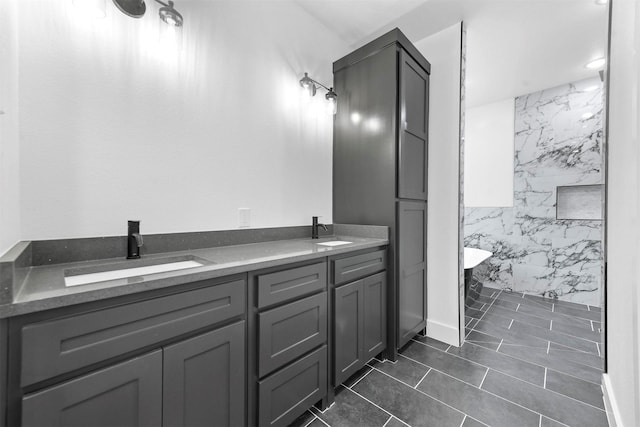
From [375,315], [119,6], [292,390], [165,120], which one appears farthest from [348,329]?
[119,6]

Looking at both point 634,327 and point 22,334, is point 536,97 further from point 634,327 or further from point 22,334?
point 22,334

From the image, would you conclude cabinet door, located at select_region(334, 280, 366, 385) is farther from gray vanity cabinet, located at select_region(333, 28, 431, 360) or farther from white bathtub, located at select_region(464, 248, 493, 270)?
white bathtub, located at select_region(464, 248, 493, 270)

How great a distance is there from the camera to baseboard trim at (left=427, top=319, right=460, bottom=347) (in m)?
2.24

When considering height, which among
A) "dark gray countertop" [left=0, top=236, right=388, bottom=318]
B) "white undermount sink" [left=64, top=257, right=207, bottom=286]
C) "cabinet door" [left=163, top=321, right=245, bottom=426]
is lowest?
"cabinet door" [left=163, top=321, right=245, bottom=426]

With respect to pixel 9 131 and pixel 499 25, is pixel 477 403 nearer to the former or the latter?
pixel 9 131

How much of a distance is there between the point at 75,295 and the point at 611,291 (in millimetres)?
2489

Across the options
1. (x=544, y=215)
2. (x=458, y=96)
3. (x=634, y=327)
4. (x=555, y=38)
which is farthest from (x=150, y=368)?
(x=544, y=215)

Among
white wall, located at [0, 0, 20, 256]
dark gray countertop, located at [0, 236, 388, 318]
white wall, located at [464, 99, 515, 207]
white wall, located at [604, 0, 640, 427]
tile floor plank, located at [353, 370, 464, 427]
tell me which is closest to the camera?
dark gray countertop, located at [0, 236, 388, 318]

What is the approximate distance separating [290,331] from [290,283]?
0.24m

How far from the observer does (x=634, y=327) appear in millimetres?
1008

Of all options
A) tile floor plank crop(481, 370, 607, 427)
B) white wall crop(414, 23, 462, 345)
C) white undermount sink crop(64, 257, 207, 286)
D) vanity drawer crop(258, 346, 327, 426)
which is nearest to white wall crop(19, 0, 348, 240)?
white undermount sink crop(64, 257, 207, 286)

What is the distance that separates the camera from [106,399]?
78cm

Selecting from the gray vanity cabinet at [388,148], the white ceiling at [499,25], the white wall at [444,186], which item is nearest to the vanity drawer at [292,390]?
the gray vanity cabinet at [388,148]

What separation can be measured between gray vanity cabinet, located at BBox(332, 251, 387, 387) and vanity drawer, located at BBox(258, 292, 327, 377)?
0.47ft
